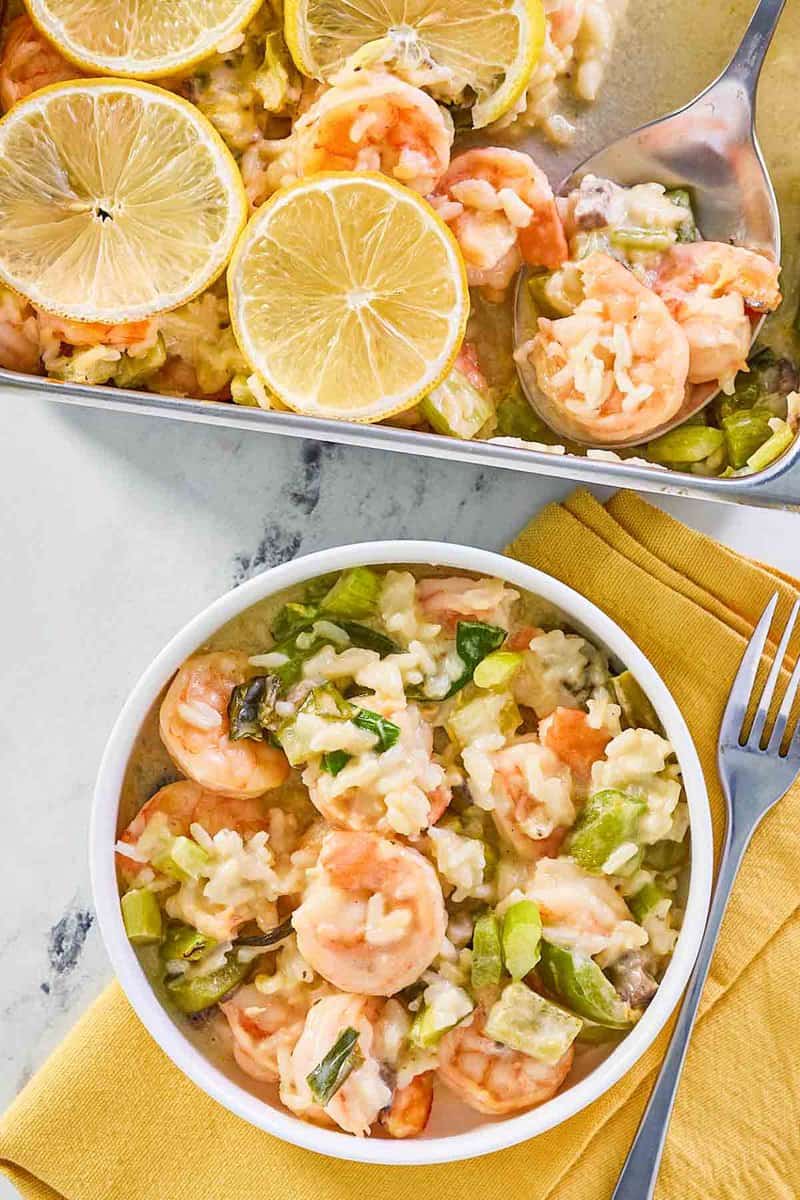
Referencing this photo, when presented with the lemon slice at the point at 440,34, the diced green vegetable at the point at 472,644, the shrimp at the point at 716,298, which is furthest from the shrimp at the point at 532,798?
the lemon slice at the point at 440,34

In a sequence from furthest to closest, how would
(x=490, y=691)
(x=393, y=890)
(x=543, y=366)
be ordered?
(x=543, y=366)
(x=490, y=691)
(x=393, y=890)

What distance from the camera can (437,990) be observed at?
1.76 meters

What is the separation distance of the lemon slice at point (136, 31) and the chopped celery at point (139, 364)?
422mm

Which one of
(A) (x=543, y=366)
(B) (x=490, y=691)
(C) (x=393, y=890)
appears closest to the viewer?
(C) (x=393, y=890)

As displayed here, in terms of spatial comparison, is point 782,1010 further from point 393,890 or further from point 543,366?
point 543,366

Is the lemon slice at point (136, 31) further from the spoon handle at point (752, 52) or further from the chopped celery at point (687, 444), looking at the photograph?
the chopped celery at point (687, 444)

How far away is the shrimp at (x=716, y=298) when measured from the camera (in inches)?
76.2

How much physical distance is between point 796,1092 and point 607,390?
3.63 feet

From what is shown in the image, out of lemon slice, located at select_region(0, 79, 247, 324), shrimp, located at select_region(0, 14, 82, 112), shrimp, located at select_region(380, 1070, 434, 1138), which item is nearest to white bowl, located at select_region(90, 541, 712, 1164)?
shrimp, located at select_region(380, 1070, 434, 1138)

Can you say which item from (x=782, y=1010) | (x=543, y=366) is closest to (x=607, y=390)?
(x=543, y=366)

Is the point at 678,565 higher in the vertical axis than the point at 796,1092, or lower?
higher

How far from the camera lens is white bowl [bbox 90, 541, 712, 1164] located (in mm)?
1729

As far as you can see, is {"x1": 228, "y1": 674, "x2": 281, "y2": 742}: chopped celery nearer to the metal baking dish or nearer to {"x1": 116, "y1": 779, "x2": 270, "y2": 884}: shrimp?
{"x1": 116, "y1": 779, "x2": 270, "y2": 884}: shrimp

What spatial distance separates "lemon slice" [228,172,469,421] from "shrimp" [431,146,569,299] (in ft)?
0.38
